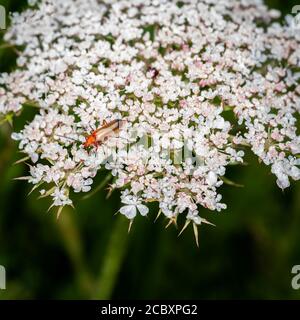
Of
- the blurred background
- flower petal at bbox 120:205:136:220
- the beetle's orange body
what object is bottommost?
the blurred background

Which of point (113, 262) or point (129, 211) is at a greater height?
point (129, 211)

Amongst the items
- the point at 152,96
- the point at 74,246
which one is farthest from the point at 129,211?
the point at 74,246

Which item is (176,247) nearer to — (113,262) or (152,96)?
(113,262)

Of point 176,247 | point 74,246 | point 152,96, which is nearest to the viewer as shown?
point 152,96

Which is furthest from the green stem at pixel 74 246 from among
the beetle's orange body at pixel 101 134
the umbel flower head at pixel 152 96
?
the beetle's orange body at pixel 101 134

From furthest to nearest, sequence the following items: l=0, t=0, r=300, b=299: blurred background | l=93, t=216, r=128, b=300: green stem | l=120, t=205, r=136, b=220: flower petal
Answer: l=0, t=0, r=300, b=299: blurred background < l=93, t=216, r=128, b=300: green stem < l=120, t=205, r=136, b=220: flower petal

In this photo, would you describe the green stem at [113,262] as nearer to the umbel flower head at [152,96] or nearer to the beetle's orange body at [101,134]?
the umbel flower head at [152,96]

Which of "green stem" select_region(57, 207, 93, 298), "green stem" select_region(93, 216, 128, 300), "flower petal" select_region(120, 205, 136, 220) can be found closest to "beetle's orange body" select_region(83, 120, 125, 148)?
"flower petal" select_region(120, 205, 136, 220)

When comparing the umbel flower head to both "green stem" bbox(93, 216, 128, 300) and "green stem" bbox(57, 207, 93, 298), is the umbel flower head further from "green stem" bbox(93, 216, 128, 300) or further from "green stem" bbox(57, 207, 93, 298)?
"green stem" bbox(57, 207, 93, 298)
